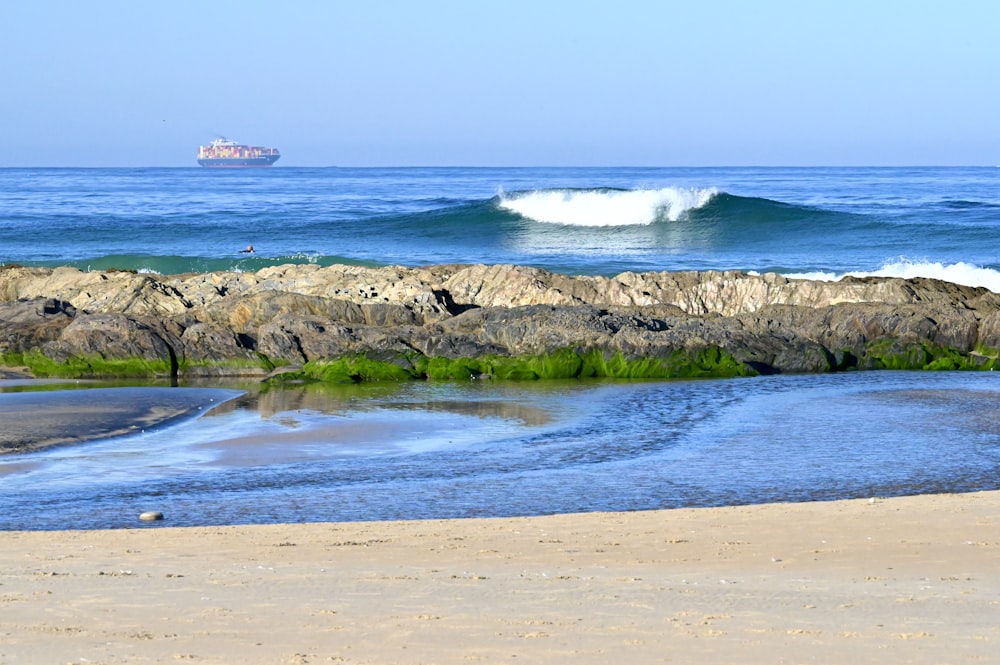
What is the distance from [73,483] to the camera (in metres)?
8.48

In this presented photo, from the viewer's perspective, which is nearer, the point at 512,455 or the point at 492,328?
the point at 512,455

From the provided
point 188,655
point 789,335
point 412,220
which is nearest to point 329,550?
point 188,655

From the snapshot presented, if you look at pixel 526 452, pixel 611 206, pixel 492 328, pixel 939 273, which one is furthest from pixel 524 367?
pixel 611 206

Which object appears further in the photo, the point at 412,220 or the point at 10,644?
the point at 412,220

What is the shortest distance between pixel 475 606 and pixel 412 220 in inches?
1287

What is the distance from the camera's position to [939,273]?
2438cm

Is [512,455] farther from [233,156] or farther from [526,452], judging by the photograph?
[233,156]

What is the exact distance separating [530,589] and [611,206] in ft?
119

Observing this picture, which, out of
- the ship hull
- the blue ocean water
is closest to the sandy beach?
the blue ocean water

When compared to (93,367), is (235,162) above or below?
above

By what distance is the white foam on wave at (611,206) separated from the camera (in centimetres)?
3928

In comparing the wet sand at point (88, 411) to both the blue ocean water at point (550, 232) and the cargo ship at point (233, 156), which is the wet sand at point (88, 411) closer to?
the blue ocean water at point (550, 232)

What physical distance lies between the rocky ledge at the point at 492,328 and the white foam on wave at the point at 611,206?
21663mm

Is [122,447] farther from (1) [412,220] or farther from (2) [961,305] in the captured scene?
(1) [412,220]
